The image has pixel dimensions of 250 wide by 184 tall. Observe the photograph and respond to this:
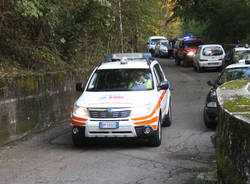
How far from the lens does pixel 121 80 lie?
35.6 feet

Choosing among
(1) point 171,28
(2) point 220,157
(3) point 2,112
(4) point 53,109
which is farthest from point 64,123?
(1) point 171,28

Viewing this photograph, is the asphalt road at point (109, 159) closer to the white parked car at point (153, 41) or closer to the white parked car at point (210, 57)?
the white parked car at point (210, 57)

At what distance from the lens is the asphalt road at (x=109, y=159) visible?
748 centimetres

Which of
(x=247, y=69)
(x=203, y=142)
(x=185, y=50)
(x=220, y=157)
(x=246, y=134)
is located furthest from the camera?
(x=185, y=50)

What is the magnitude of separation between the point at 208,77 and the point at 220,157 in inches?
817

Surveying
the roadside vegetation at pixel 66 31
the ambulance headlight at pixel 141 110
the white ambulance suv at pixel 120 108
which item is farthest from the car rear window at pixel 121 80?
the roadside vegetation at pixel 66 31

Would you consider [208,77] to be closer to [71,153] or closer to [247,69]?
[247,69]

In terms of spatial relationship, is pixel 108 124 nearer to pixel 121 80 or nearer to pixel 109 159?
pixel 109 159

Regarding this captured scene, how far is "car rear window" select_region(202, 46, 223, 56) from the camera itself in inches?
1128

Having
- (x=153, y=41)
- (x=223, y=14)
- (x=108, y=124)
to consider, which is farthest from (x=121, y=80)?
(x=153, y=41)

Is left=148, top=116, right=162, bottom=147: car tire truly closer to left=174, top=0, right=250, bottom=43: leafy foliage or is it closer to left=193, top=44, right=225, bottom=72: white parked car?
left=193, top=44, right=225, bottom=72: white parked car

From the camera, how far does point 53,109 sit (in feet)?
45.1

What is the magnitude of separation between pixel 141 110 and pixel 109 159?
4.39 ft

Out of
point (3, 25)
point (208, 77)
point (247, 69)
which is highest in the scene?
point (3, 25)
